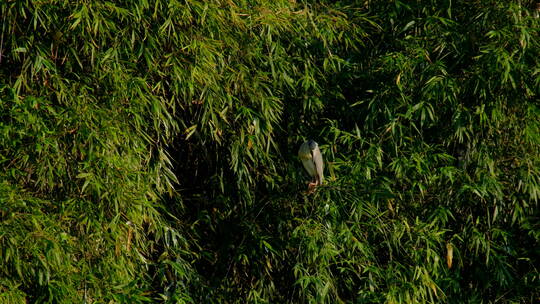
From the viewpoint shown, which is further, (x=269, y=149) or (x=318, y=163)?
(x=269, y=149)

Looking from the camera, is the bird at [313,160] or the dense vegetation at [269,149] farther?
the bird at [313,160]

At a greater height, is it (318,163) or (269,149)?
(318,163)

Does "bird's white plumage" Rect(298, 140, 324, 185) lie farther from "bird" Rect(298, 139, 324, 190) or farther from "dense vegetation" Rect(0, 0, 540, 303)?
"dense vegetation" Rect(0, 0, 540, 303)

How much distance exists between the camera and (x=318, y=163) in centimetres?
421

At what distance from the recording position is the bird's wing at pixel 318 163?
4199 mm

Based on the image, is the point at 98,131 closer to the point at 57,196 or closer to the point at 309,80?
the point at 57,196

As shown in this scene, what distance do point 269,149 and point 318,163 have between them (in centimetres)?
43

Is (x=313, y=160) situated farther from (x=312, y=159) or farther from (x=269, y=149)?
(x=269, y=149)

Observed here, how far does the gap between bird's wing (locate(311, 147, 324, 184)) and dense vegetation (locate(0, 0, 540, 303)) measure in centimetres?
15

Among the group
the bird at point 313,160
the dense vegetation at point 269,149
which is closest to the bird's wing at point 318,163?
the bird at point 313,160

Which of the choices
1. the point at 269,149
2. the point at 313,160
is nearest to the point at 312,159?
the point at 313,160

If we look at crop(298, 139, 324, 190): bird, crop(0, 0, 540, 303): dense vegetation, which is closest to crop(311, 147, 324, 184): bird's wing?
crop(298, 139, 324, 190): bird

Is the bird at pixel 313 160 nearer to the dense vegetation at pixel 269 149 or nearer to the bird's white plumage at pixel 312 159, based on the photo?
the bird's white plumage at pixel 312 159

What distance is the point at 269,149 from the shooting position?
454 cm
